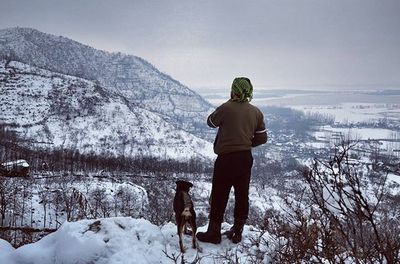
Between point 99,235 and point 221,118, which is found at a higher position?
point 221,118

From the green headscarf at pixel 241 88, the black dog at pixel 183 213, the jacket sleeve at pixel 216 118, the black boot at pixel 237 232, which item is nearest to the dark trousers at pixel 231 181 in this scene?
the black boot at pixel 237 232

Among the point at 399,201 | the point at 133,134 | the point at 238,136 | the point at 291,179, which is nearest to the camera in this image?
the point at 399,201

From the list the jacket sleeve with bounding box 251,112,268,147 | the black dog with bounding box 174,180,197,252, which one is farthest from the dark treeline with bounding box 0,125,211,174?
the jacket sleeve with bounding box 251,112,268,147

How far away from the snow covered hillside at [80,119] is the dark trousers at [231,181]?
102m

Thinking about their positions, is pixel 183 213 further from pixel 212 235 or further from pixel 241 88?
pixel 241 88

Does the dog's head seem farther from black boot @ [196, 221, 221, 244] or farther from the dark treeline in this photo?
the dark treeline

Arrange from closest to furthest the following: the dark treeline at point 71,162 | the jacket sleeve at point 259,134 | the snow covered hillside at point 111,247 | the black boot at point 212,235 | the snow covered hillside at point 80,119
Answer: the snow covered hillside at point 111,247 → the black boot at point 212,235 → the jacket sleeve at point 259,134 → the dark treeline at point 71,162 → the snow covered hillside at point 80,119

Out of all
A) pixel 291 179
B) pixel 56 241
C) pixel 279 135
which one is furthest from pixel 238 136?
pixel 279 135

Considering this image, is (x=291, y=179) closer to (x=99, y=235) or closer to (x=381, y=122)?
(x=99, y=235)

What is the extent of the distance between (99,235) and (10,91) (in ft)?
472

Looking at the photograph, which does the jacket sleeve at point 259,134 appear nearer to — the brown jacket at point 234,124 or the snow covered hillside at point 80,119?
the brown jacket at point 234,124

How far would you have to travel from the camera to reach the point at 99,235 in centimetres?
430

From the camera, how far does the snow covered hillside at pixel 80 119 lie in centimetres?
11003

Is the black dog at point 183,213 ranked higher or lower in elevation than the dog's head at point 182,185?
lower
